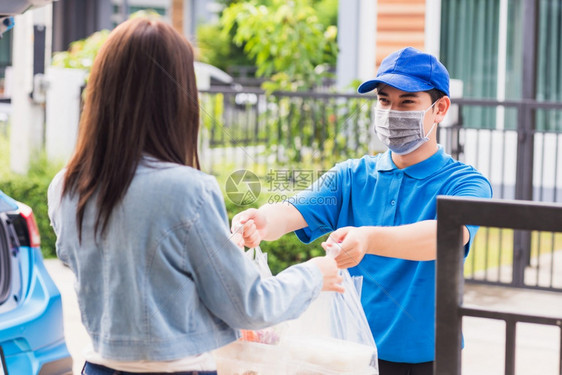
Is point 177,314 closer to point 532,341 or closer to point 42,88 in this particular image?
point 532,341

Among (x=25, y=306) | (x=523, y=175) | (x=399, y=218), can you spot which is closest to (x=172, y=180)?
(x=399, y=218)

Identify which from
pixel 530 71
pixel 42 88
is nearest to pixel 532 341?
pixel 530 71

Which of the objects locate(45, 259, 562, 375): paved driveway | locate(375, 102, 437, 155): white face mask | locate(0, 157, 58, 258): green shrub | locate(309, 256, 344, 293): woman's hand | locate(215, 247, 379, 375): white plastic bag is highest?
locate(375, 102, 437, 155): white face mask

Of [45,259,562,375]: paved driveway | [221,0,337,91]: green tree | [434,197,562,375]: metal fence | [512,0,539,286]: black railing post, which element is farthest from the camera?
[221,0,337,91]: green tree

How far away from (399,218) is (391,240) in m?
0.24

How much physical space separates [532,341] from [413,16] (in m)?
5.17

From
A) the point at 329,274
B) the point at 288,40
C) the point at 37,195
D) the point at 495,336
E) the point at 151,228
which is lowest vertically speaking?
the point at 495,336

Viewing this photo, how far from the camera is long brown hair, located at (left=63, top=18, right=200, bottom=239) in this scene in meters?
1.79

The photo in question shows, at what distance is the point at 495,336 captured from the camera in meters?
5.70

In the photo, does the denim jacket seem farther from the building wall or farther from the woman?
the building wall

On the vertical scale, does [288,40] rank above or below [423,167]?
above

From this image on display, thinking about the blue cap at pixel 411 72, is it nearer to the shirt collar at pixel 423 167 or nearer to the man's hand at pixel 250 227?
the shirt collar at pixel 423 167

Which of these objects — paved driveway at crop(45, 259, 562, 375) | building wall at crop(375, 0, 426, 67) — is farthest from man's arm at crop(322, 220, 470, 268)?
building wall at crop(375, 0, 426, 67)

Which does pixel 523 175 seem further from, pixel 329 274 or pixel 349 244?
pixel 329 274
